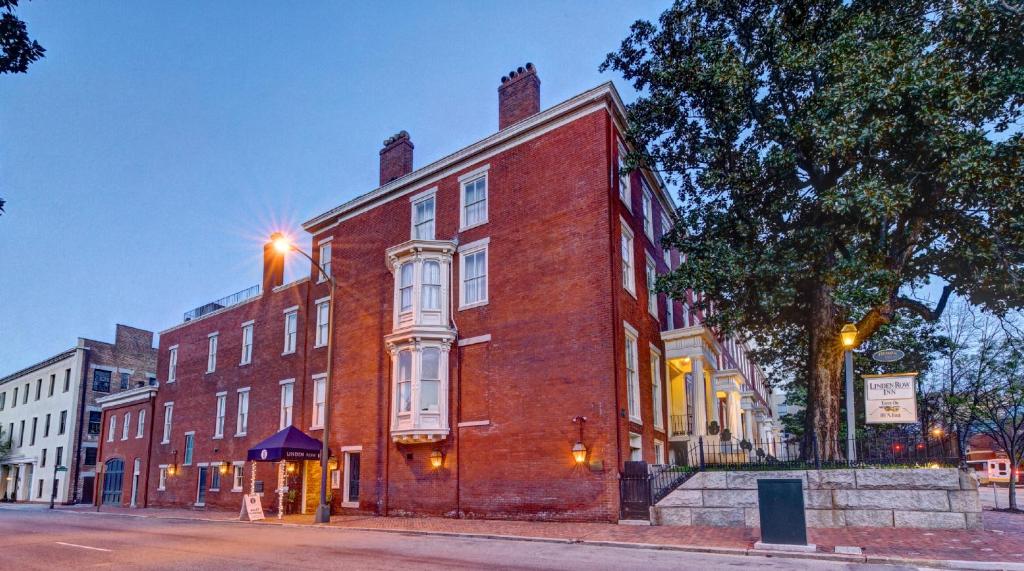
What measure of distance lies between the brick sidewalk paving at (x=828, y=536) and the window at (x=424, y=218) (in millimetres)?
10792

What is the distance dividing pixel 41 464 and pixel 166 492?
2590cm

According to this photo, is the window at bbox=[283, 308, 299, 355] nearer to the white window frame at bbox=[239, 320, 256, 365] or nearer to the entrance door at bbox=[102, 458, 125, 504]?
the white window frame at bbox=[239, 320, 256, 365]

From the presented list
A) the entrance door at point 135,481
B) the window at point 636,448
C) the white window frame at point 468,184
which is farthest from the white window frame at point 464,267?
the entrance door at point 135,481

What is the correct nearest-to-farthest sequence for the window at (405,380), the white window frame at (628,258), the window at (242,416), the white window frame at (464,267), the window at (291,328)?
the white window frame at (628,258) < the white window frame at (464,267) < the window at (405,380) < the window at (291,328) < the window at (242,416)

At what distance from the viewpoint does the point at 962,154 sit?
15.2m

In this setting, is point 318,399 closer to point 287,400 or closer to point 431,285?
point 287,400

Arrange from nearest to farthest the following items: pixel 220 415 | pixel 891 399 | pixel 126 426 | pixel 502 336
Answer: pixel 891 399, pixel 502 336, pixel 220 415, pixel 126 426

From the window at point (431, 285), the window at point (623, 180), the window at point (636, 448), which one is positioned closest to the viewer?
the window at point (636, 448)

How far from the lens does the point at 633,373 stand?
21094 mm

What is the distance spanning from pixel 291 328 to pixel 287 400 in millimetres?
3328

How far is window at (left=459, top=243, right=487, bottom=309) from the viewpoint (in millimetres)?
22656

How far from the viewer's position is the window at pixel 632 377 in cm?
2033

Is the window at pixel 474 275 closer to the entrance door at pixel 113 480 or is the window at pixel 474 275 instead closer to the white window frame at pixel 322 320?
the white window frame at pixel 322 320

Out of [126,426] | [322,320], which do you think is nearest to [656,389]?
[322,320]
